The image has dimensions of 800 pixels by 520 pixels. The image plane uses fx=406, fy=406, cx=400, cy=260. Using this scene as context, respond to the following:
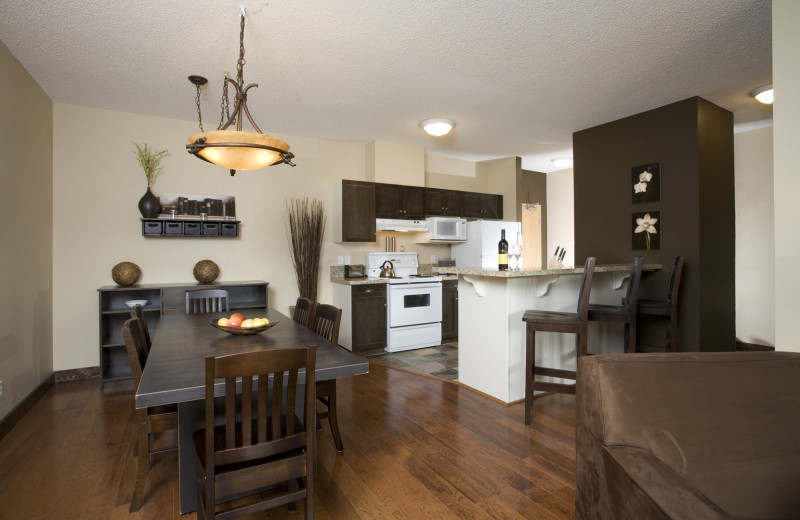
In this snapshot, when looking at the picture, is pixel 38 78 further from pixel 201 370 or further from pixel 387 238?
pixel 387 238

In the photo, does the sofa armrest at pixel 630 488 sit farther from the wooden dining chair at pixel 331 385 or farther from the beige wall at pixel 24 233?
the beige wall at pixel 24 233

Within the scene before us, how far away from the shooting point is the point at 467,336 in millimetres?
3674

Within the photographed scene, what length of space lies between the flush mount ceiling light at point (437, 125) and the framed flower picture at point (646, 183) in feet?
6.66

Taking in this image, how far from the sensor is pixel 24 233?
3348mm

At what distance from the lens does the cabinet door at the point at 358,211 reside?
16.8 feet

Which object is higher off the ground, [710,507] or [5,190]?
[5,190]

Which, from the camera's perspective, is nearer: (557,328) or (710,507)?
(710,507)

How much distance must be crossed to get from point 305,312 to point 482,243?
11.0 ft

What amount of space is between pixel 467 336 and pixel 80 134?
171 inches

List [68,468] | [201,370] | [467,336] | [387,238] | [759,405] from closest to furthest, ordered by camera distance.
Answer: [759,405]
[201,370]
[68,468]
[467,336]
[387,238]

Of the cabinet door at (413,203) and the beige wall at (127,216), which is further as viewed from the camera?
the cabinet door at (413,203)

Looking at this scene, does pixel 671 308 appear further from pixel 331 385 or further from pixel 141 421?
pixel 141 421

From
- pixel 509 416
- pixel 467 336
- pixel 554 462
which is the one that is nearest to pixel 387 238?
pixel 467 336

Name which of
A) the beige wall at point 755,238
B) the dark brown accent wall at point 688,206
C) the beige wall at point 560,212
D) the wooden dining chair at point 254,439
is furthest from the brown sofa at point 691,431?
the beige wall at point 560,212
